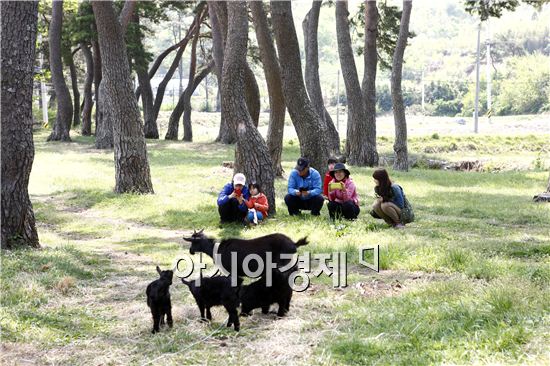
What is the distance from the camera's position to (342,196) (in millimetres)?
12438

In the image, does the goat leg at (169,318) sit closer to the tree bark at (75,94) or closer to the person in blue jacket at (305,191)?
the person in blue jacket at (305,191)

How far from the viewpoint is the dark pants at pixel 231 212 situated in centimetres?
1201

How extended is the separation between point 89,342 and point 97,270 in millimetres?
2917

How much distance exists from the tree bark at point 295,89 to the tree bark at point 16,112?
7.02m

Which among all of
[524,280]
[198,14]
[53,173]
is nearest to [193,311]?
[524,280]

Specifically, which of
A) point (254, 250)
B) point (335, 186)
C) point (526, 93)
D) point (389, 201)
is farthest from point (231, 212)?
point (526, 93)

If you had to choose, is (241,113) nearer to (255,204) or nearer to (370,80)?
(255,204)

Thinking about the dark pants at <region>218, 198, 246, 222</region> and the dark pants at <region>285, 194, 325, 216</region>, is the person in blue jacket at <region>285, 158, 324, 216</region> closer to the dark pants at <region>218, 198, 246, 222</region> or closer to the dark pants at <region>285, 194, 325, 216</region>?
the dark pants at <region>285, 194, 325, 216</region>

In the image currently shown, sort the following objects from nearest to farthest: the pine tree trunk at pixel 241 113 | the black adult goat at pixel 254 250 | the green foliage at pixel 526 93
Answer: the black adult goat at pixel 254 250, the pine tree trunk at pixel 241 113, the green foliage at pixel 526 93

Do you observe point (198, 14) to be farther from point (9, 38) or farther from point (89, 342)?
point (89, 342)

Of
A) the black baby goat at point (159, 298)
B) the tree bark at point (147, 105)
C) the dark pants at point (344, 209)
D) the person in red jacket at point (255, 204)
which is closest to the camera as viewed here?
the black baby goat at point (159, 298)

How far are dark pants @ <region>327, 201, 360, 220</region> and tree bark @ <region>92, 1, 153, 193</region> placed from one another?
5.25 meters

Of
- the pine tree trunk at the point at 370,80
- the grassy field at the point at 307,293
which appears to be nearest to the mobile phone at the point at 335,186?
the grassy field at the point at 307,293

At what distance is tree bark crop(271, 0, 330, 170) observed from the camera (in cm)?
1584
